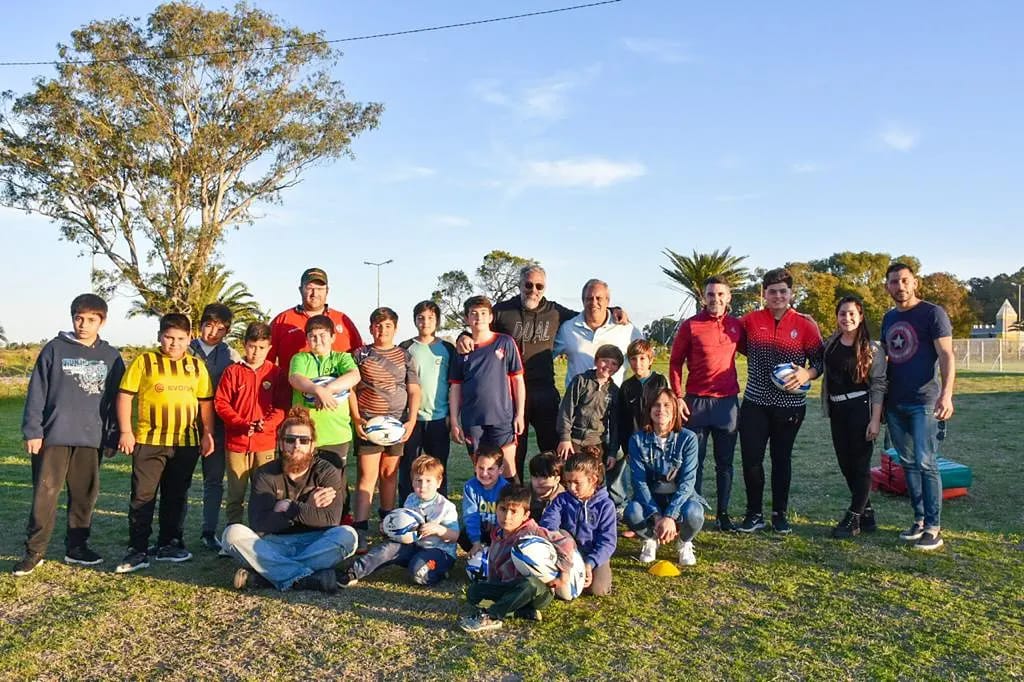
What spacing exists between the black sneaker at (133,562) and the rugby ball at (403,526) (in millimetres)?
1466

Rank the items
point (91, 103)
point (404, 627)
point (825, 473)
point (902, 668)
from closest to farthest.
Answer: point (902, 668)
point (404, 627)
point (825, 473)
point (91, 103)

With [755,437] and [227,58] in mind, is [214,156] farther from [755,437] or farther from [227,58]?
[755,437]

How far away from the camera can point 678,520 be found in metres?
4.61

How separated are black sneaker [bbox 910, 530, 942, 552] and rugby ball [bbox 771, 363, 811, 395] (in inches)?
44.8

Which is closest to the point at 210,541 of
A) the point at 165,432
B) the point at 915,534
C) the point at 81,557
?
the point at 81,557

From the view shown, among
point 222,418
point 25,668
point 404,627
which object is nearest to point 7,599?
point 25,668

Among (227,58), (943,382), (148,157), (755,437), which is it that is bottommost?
(755,437)

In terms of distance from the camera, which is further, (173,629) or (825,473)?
(825,473)

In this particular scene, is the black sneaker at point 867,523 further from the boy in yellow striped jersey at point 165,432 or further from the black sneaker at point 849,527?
the boy in yellow striped jersey at point 165,432

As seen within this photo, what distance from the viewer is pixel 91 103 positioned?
20.9 metres

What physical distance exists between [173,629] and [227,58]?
21.7 m

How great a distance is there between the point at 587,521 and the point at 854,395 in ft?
7.00

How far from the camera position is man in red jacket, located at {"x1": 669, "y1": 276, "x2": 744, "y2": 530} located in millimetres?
5219

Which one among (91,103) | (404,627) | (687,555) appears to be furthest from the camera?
(91,103)
